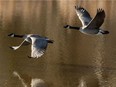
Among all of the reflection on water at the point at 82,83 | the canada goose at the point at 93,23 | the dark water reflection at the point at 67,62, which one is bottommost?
the dark water reflection at the point at 67,62

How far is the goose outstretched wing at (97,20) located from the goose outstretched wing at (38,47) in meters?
1.88

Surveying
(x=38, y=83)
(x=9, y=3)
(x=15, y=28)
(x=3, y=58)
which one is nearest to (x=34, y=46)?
(x=38, y=83)

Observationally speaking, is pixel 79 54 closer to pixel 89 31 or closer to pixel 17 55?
pixel 17 55

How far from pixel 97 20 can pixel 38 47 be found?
7.86ft

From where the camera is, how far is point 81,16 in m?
18.0

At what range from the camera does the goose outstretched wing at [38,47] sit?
14820 millimetres

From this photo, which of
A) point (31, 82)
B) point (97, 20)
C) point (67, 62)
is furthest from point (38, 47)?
point (67, 62)

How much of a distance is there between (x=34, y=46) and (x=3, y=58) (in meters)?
5.77

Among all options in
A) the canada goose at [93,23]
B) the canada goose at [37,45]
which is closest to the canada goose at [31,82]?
the canada goose at [37,45]

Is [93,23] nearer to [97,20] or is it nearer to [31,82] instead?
[97,20]

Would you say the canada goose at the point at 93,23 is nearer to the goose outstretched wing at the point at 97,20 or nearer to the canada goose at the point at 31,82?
the goose outstretched wing at the point at 97,20

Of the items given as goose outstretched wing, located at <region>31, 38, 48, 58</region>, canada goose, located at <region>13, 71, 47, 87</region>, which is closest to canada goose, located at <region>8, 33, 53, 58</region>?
goose outstretched wing, located at <region>31, 38, 48, 58</region>

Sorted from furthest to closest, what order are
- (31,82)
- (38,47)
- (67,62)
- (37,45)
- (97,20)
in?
(67,62) → (31,82) → (97,20) → (37,45) → (38,47)

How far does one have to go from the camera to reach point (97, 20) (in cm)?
1617
